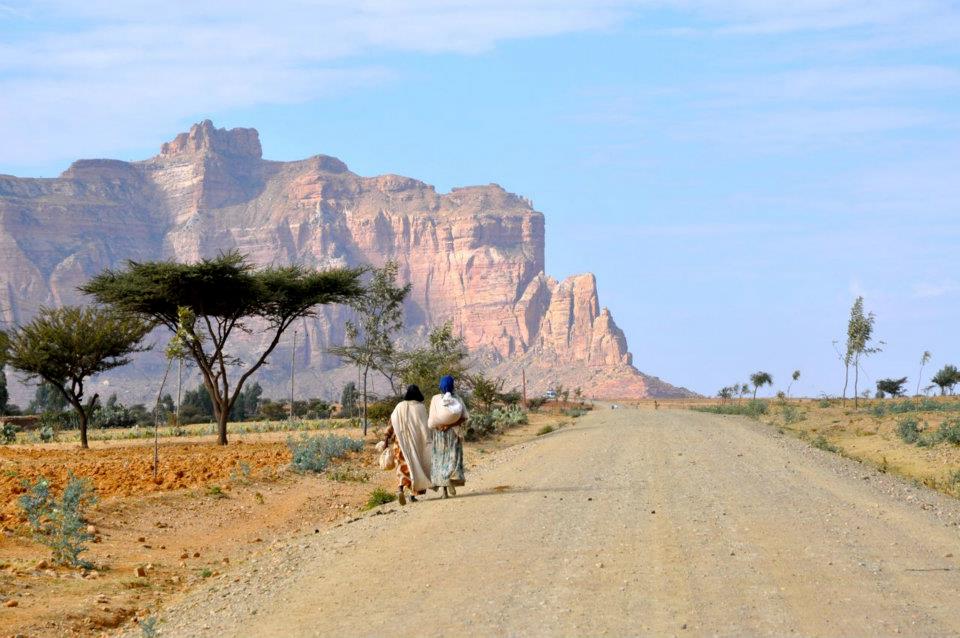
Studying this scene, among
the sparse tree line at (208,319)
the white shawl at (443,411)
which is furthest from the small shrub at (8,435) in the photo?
the white shawl at (443,411)

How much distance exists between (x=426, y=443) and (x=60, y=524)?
4776mm

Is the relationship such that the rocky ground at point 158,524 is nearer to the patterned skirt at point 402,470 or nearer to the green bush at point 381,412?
the patterned skirt at point 402,470

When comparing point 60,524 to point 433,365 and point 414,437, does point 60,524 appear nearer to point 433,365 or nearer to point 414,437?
point 414,437

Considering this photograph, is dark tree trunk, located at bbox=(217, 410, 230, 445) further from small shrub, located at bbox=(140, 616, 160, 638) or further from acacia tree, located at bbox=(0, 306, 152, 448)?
small shrub, located at bbox=(140, 616, 160, 638)

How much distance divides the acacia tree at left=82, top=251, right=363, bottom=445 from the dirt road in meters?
21.0

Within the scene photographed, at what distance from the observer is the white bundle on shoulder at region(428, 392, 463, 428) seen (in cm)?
1534

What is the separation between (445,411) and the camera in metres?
15.3

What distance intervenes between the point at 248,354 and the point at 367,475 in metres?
144

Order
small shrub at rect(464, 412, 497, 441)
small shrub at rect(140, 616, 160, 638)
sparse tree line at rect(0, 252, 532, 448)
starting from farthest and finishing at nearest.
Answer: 1. sparse tree line at rect(0, 252, 532, 448)
2. small shrub at rect(464, 412, 497, 441)
3. small shrub at rect(140, 616, 160, 638)

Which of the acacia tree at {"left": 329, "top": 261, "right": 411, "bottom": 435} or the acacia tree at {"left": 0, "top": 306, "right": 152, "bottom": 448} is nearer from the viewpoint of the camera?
the acacia tree at {"left": 0, "top": 306, "right": 152, "bottom": 448}

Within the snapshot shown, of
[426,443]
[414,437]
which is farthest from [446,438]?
[414,437]

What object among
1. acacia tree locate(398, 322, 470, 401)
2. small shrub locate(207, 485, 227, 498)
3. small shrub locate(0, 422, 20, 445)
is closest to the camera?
small shrub locate(207, 485, 227, 498)

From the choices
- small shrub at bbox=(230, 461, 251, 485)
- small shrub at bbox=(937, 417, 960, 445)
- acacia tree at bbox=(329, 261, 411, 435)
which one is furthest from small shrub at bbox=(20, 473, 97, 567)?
acacia tree at bbox=(329, 261, 411, 435)

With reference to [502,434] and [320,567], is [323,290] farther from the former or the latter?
[320,567]
